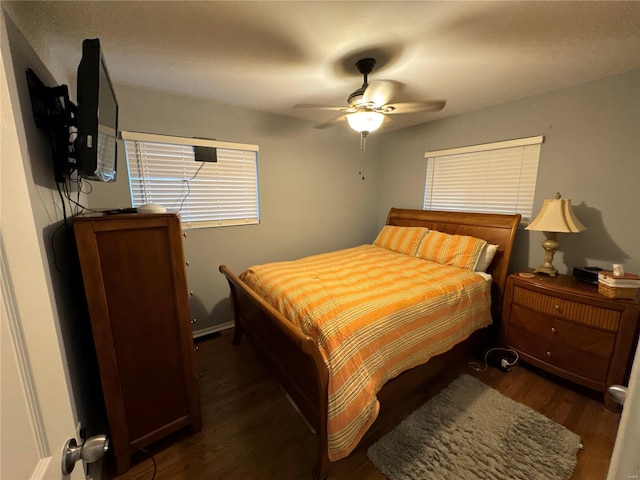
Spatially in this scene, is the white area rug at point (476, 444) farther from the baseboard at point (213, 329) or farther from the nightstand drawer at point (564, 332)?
the baseboard at point (213, 329)

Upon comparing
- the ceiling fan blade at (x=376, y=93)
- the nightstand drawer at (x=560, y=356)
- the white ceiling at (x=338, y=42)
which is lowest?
the nightstand drawer at (x=560, y=356)

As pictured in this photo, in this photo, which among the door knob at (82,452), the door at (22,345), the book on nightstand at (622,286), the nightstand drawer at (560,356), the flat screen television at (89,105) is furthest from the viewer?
the nightstand drawer at (560,356)

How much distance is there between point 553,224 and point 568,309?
64cm

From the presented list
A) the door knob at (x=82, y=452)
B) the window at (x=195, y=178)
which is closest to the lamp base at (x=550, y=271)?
the window at (x=195, y=178)

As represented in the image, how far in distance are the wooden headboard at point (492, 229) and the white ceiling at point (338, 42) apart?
116 cm

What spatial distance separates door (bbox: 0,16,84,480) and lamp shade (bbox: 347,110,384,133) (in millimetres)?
1720

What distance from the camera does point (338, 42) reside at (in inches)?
60.2

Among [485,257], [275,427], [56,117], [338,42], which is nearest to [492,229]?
[485,257]

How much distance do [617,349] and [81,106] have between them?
3.30m

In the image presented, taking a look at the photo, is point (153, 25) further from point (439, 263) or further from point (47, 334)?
point (439, 263)

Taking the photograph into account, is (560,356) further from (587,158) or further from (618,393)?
(618,393)

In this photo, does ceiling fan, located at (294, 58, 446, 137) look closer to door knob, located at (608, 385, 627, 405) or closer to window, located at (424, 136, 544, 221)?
window, located at (424, 136, 544, 221)

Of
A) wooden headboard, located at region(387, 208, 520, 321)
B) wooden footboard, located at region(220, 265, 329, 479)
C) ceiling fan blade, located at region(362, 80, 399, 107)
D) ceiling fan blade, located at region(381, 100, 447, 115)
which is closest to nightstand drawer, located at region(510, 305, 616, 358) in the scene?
wooden headboard, located at region(387, 208, 520, 321)

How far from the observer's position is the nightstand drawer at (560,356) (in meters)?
1.79
